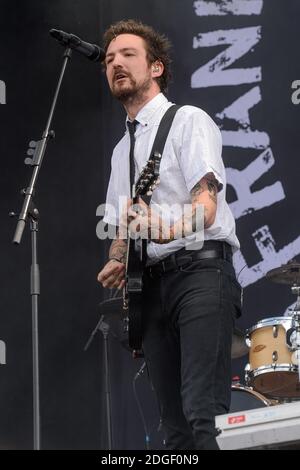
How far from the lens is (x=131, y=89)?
3.51 meters

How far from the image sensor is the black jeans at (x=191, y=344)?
298 cm

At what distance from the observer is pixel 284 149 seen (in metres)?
5.82

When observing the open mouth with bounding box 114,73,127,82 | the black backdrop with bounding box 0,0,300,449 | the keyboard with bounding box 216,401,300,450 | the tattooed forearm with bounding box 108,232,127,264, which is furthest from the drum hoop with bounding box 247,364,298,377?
the keyboard with bounding box 216,401,300,450

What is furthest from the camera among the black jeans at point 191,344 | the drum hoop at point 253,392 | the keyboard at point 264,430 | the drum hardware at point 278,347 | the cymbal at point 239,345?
the cymbal at point 239,345

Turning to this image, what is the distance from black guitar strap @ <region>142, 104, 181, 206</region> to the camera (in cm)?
334

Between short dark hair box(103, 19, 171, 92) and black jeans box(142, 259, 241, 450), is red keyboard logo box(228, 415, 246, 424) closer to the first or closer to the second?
black jeans box(142, 259, 241, 450)

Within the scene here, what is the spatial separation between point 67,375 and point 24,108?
170 cm

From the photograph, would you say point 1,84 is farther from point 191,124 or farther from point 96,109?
point 191,124

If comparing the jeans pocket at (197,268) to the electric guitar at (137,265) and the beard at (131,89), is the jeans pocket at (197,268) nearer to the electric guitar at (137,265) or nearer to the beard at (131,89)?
the electric guitar at (137,265)

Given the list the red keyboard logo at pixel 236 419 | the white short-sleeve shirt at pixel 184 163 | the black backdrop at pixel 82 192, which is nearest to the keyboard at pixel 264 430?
the red keyboard logo at pixel 236 419

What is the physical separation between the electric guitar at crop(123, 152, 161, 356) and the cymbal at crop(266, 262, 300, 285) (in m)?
1.92

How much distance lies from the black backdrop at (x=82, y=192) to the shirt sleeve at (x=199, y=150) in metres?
2.49

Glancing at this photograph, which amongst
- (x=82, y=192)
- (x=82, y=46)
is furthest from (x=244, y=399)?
(x=82, y=46)
